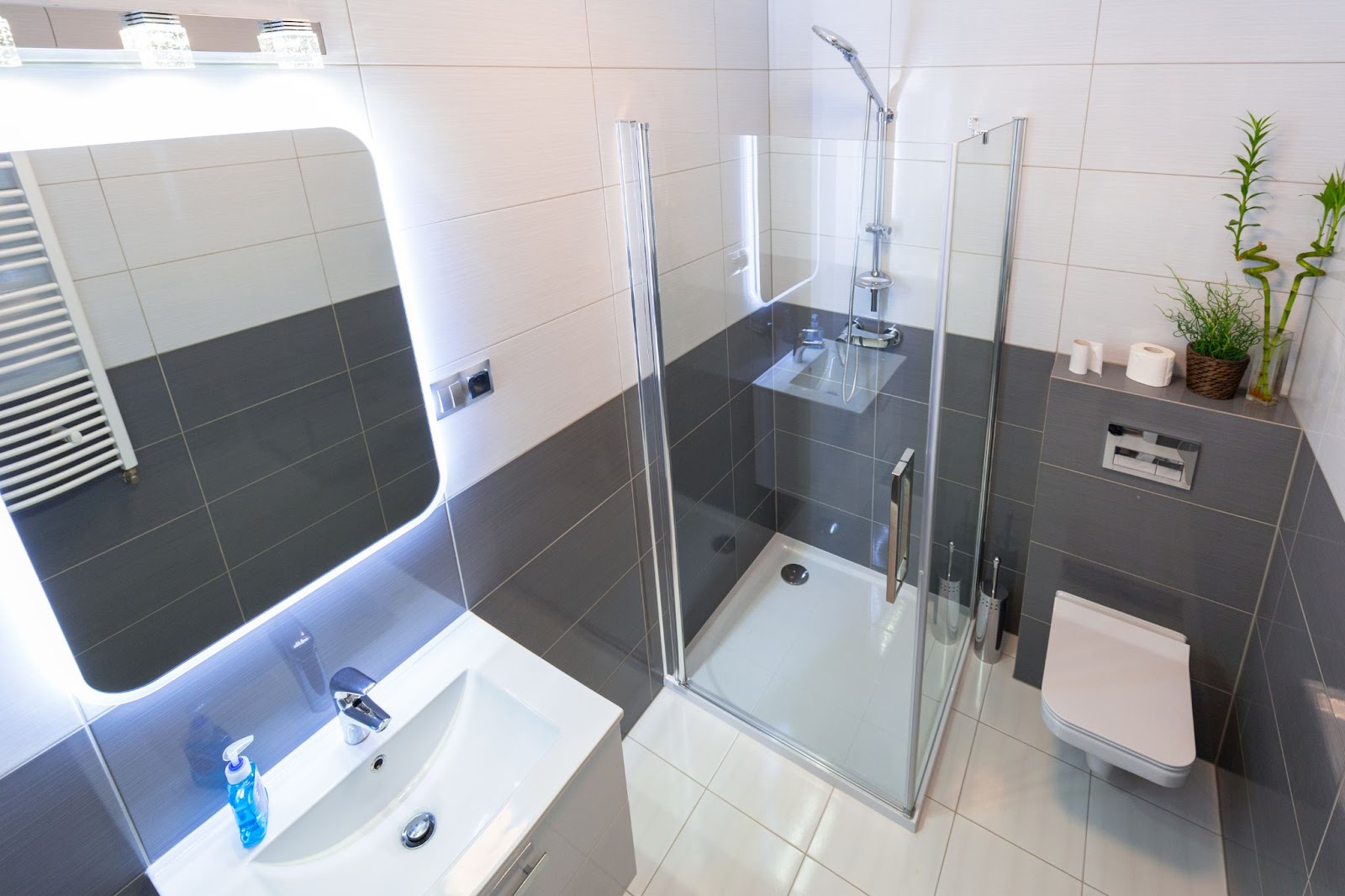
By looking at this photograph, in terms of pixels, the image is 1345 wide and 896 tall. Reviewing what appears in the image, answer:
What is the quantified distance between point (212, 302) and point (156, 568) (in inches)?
16.9

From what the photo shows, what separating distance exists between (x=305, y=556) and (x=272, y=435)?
25 centimetres

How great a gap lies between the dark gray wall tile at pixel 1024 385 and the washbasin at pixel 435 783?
1745 millimetres

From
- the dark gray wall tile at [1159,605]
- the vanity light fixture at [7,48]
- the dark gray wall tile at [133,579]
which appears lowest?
the dark gray wall tile at [1159,605]

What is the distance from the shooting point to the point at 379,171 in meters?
1.33

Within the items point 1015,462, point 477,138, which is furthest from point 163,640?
point 1015,462

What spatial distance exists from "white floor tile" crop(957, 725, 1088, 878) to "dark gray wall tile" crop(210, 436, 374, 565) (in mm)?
1940

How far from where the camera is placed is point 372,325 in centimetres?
139

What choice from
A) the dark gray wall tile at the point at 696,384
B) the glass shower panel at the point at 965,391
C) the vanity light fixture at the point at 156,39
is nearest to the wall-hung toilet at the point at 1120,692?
the glass shower panel at the point at 965,391

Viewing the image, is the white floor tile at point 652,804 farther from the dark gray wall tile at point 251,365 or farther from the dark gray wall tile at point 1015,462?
the dark gray wall tile at point 251,365

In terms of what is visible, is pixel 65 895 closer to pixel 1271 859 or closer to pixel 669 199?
pixel 669 199

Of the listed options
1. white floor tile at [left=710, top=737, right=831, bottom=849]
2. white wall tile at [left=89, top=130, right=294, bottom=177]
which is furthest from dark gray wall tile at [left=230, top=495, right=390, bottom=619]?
white floor tile at [left=710, top=737, right=831, bottom=849]

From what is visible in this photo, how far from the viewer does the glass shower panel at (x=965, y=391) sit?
1.77 metres

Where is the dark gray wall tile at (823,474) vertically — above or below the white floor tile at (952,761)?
above

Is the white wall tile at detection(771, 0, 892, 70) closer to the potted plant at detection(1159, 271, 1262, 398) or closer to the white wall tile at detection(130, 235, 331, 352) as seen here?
the potted plant at detection(1159, 271, 1262, 398)
